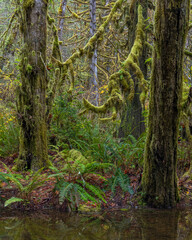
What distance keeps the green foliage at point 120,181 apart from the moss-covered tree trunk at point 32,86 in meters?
1.74

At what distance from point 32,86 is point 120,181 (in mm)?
2971

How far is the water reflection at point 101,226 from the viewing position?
9.34 ft

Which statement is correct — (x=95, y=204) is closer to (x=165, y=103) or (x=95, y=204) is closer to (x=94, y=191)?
(x=94, y=191)

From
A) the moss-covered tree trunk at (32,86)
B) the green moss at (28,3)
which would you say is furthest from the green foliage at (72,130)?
the green moss at (28,3)

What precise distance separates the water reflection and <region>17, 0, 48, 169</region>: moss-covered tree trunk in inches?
83.8

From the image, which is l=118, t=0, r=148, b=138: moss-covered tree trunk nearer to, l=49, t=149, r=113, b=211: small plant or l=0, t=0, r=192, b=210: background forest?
l=0, t=0, r=192, b=210: background forest

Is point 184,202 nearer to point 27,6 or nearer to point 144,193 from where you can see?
point 144,193

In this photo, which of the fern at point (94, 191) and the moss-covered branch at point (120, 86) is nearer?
the fern at point (94, 191)

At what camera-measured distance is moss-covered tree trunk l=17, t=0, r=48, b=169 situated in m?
A: 5.76

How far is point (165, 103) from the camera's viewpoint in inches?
165

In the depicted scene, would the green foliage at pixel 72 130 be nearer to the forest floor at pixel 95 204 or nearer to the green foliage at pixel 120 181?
the green foliage at pixel 120 181

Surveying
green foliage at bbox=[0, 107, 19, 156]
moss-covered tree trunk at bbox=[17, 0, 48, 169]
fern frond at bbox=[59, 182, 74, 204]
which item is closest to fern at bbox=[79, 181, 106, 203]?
fern frond at bbox=[59, 182, 74, 204]

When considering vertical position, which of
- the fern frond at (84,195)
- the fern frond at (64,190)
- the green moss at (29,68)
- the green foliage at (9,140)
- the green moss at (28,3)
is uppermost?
the green moss at (28,3)

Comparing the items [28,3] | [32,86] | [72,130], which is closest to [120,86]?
[72,130]
